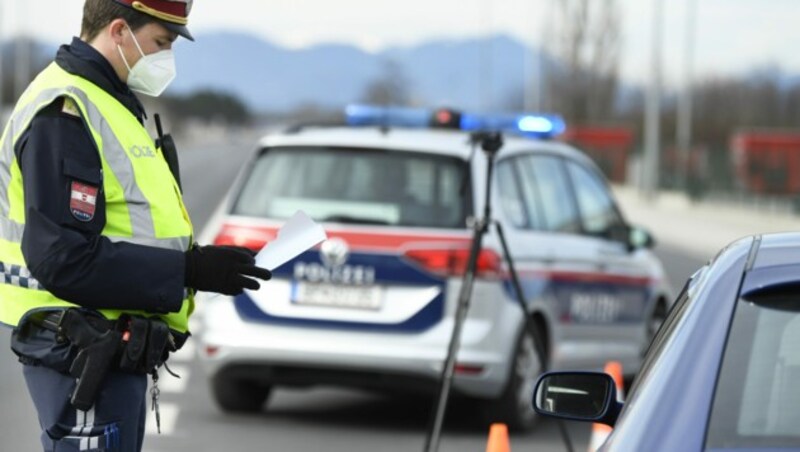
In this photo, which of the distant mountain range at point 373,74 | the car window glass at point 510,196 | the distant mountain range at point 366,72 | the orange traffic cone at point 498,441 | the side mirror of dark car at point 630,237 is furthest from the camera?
the distant mountain range at point 373,74

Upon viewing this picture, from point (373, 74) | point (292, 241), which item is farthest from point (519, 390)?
point (373, 74)

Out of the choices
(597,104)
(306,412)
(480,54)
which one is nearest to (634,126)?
(597,104)

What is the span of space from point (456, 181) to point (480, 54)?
211 ft

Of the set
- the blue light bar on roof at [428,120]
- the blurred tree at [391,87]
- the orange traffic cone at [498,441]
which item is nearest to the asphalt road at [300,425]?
the blue light bar on roof at [428,120]

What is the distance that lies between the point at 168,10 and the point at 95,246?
0.63 m

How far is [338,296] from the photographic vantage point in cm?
1048

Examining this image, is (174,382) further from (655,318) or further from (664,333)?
(664,333)

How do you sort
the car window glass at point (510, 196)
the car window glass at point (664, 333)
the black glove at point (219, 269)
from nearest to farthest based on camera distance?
1. the car window glass at point (664, 333)
2. the black glove at point (219, 269)
3. the car window glass at point (510, 196)

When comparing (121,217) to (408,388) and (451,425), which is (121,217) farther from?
(451,425)

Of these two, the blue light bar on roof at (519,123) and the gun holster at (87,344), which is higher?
the gun holster at (87,344)

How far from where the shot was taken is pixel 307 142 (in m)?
11.1

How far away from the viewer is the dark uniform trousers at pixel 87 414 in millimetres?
4762

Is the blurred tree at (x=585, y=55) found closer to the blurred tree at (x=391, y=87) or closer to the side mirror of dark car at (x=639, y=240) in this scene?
the blurred tree at (x=391, y=87)

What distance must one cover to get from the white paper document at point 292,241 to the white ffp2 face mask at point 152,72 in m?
0.47
